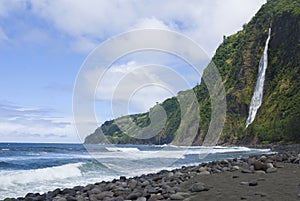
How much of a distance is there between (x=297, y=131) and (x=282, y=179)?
39.8m

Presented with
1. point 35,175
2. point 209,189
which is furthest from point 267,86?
point 209,189

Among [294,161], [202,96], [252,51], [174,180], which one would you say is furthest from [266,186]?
[202,96]

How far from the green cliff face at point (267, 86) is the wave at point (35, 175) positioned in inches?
1135

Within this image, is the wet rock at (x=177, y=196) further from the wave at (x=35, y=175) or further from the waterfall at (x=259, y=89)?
the waterfall at (x=259, y=89)

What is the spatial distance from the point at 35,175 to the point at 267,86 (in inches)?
2027

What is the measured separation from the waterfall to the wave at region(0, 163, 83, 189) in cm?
4862

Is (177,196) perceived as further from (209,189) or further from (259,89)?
(259,89)

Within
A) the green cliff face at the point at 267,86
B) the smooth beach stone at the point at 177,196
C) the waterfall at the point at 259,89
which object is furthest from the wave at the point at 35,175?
the waterfall at the point at 259,89

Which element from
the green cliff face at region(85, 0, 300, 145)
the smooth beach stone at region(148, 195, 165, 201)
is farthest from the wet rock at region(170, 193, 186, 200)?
the green cliff face at region(85, 0, 300, 145)

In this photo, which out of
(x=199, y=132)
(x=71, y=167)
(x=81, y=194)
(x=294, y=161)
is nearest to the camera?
(x=81, y=194)

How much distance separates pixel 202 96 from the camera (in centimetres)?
8494

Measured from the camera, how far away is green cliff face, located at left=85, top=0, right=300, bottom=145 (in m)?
52.1

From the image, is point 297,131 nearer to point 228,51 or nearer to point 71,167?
point 71,167

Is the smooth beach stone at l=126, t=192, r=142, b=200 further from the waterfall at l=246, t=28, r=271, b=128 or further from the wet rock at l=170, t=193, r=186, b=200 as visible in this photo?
the waterfall at l=246, t=28, r=271, b=128
